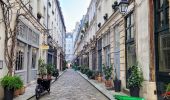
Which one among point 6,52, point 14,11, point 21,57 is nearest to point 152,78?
point 6,52

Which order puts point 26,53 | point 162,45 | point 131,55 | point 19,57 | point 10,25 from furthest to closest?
point 26,53
point 19,57
point 131,55
point 10,25
point 162,45

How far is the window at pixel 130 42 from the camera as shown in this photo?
12.8 meters

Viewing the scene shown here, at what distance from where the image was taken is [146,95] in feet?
33.8

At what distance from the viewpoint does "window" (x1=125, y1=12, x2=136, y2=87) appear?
1282cm

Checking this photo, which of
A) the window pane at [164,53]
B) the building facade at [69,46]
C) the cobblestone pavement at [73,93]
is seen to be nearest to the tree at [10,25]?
the cobblestone pavement at [73,93]

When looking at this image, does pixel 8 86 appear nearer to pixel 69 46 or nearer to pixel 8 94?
pixel 8 94

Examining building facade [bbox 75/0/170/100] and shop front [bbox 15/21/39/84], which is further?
shop front [bbox 15/21/39/84]

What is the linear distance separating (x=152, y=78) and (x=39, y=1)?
14605 millimetres

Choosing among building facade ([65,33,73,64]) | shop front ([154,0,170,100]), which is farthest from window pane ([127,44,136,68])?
building facade ([65,33,73,64])

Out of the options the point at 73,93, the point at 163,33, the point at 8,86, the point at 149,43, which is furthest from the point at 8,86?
the point at 163,33

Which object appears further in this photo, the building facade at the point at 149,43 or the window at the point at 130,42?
the window at the point at 130,42

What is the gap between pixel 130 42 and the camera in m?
13.3

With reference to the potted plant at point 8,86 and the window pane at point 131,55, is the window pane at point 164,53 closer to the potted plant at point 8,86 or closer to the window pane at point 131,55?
the window pane at point 131,55

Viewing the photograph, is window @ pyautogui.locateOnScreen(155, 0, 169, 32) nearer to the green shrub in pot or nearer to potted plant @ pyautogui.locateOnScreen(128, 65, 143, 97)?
potted plant @ pyautogui.locateOnScreen(128, 65, 143, 97)
